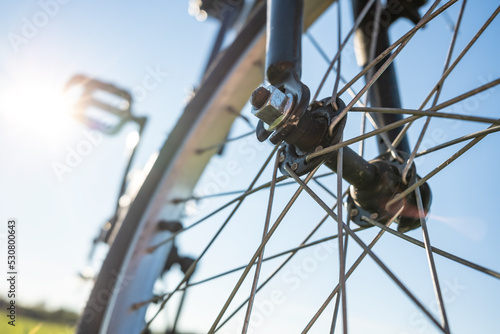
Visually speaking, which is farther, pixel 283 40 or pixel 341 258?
pixel 283 40

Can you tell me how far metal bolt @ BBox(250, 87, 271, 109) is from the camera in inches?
25.7

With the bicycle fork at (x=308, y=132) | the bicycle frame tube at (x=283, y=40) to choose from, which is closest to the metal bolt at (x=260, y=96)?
the bicycle fork at (x=308, y=132)

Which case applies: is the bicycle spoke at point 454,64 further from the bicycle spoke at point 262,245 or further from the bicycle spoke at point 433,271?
the bicycle spoke at point 262,245

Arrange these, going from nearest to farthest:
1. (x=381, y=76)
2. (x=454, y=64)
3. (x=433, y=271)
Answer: (x=433, y=271) → (x=454, y=64) → (x=381, y=76)

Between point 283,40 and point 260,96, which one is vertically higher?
point 283,40

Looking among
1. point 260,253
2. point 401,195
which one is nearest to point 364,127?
point 401,195

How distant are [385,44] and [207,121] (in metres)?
0.68

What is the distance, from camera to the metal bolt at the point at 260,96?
0.65m

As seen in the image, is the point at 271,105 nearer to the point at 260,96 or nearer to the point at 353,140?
the point at 260,96

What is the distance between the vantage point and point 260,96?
0.65m

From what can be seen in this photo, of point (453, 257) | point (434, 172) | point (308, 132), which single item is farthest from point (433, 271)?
point (308, 132)

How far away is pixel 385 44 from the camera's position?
1.09 metres

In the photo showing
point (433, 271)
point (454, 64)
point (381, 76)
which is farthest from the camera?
point (381, 76)

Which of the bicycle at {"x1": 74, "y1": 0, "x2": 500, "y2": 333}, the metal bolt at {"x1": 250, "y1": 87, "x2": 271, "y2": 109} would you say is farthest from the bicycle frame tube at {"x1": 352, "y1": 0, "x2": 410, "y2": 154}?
the metal bolt at {"x1": 250, "y1": 87, "x2": 271, "y2": 109}
